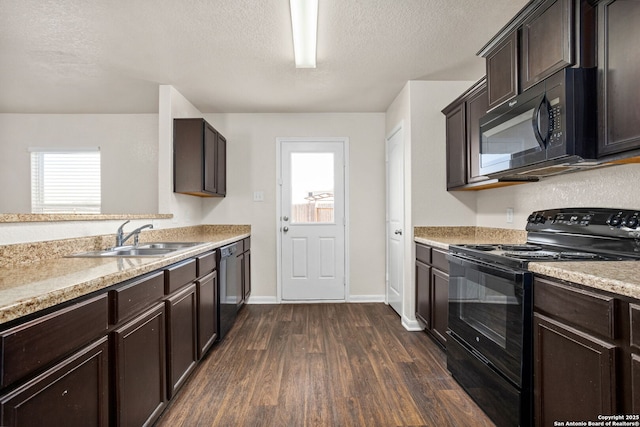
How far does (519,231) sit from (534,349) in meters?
1.34

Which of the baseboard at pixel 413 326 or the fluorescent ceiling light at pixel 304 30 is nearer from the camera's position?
the fluorescent ceiling light at pixel 304 30

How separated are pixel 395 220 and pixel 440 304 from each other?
1.29 meters

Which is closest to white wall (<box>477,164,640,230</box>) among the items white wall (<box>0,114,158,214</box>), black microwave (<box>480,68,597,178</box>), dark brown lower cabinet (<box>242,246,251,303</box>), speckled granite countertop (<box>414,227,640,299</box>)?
black microwave (<box>480,68,597,178</box>)

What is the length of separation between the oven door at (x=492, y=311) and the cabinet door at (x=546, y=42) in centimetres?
100

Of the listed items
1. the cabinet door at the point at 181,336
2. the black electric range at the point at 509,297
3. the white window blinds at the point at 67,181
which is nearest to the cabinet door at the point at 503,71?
the black electric range at the point at 509,297

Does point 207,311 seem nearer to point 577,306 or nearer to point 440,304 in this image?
point 440,304

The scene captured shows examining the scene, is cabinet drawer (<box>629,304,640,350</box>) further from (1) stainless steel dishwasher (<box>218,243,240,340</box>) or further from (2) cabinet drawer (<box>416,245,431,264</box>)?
(1) stainless steel dishwasher (<box>218,243,240,340</box>)

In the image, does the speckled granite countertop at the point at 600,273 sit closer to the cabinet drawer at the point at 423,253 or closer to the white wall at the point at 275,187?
the cabinet drawer at the point at 423,253

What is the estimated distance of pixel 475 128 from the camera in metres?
2.60

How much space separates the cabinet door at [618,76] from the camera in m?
1.30

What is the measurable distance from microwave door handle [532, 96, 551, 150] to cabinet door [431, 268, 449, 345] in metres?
1.15

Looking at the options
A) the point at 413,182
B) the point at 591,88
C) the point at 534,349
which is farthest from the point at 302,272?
the point at 591,88

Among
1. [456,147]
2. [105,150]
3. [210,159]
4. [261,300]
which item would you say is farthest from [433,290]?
[105,150]

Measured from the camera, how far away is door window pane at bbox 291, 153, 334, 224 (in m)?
4.16
